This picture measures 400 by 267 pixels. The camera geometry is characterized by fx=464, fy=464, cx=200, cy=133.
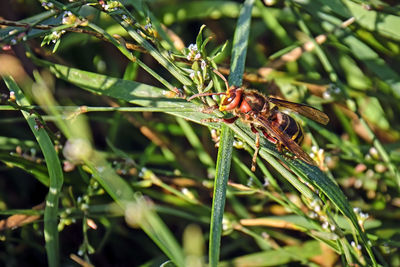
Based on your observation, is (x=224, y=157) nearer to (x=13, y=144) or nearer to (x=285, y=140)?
(x=285, y=140)

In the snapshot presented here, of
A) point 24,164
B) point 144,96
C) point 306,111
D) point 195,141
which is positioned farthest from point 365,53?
point 24,164

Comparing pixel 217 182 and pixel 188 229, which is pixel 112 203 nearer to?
pixel 188 229

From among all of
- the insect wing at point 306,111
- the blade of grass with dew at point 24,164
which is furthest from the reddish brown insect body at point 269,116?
the blade of grass with dew at point 24,164

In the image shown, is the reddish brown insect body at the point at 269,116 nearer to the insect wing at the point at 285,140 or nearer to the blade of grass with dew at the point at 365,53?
the insect wing at the point at 285,140

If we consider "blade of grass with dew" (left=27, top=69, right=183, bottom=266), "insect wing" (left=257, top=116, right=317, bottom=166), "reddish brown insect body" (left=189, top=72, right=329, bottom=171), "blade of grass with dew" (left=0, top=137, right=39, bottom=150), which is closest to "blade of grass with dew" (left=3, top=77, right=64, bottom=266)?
"blade of grass with dew" (left=27, top=69, right=183, bottom=266)

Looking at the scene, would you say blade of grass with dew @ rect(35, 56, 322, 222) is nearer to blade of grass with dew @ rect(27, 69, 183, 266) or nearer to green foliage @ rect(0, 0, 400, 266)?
green foliage @ rect(0, 0, 400, 266)

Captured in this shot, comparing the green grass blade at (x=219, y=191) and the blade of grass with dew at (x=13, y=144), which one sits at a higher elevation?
the green grass blade at (x=219, y=191)
